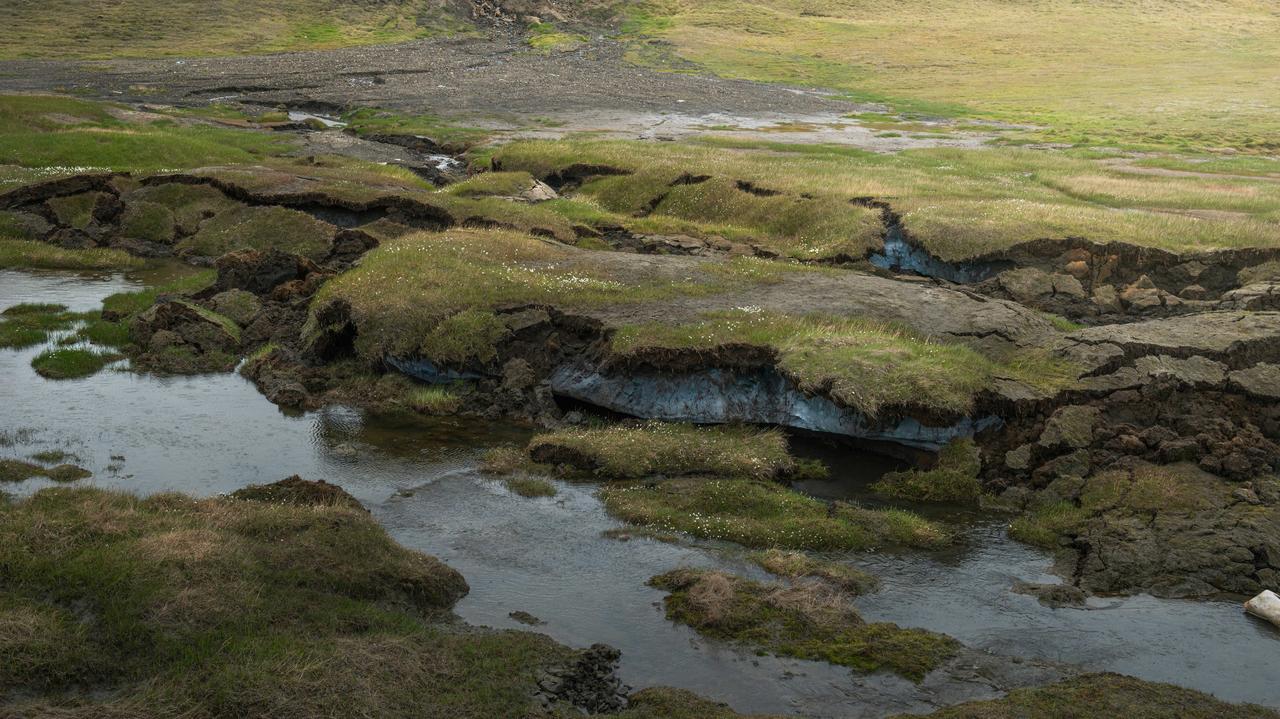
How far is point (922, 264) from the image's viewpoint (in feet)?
129

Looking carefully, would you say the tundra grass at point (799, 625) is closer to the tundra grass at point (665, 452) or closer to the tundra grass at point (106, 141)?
the tundra grass at point (665, 452)

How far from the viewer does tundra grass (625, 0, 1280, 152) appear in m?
93.5

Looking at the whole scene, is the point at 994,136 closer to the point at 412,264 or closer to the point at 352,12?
the point at 412,264

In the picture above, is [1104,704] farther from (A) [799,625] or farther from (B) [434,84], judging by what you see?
(B) [434,84]

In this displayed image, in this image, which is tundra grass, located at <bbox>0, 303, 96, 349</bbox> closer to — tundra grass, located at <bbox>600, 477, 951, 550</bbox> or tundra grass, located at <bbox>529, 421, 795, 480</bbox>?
tundra grass, located at <bbox>529, 421, 795, 480</bbox>

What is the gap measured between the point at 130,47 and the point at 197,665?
122 metres

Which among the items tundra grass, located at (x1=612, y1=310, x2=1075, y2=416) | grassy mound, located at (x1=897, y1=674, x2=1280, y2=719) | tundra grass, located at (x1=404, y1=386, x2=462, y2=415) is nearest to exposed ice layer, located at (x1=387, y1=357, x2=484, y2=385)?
tundra grass, located at (x1=404, y1=386, x2=462, y2=415)

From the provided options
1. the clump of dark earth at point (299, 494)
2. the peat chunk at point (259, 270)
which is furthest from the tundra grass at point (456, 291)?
the clump of dark earth at point (299, 494)

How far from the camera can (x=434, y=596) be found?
17.3 meters

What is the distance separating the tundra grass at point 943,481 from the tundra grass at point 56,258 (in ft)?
103

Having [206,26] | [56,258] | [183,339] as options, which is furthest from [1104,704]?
[206,26]

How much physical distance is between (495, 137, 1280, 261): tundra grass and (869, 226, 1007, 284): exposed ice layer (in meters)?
0.47

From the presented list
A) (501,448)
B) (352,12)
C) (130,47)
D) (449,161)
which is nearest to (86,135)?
(449,161)

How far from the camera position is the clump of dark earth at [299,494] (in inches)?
794
